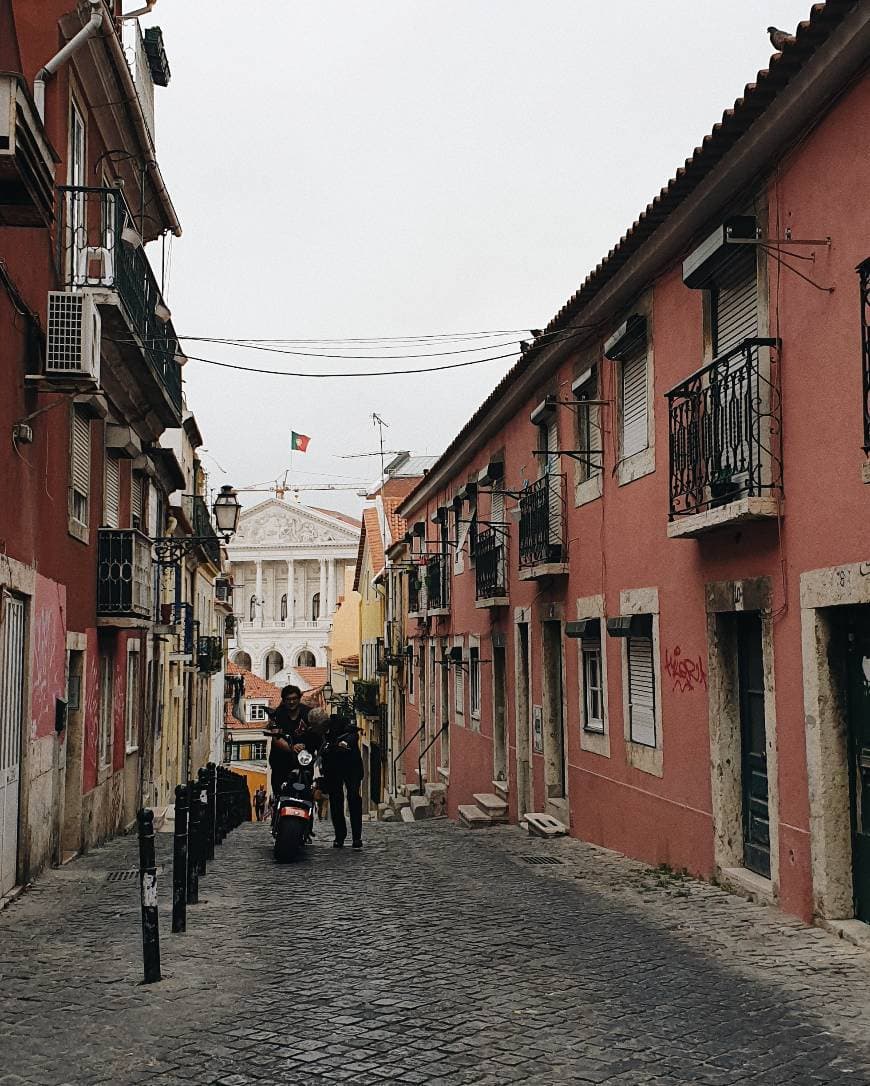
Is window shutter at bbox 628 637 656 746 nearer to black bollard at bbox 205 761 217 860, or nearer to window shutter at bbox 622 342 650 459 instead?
window shutter at bbox 622 342 650 459

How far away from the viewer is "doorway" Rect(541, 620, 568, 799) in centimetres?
1495

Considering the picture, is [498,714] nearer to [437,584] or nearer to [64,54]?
[437,584]

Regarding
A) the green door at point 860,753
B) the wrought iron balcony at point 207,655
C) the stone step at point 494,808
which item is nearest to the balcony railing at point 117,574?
the stone step at point 494,808

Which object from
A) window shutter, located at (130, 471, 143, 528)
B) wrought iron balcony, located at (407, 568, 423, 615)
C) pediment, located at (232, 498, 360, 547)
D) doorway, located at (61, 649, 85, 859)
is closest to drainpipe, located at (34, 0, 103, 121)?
doorway, located at (61, 649, 85, 859)

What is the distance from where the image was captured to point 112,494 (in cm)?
1502

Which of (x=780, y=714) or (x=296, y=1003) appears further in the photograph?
(x=780, y=714)

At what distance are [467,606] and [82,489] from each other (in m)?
9.73

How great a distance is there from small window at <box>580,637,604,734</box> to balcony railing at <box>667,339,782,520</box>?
3.66 meters

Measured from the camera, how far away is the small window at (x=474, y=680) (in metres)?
20.5

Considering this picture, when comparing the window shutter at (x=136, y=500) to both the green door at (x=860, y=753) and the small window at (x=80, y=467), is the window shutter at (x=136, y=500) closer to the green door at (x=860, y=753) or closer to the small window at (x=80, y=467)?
the small window at (x=80, y=467)

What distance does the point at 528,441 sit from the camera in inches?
633

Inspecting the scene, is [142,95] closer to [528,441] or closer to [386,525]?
[528,441]

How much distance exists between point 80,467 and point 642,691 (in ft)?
20.8

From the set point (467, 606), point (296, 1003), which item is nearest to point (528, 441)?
point (467, 606)
